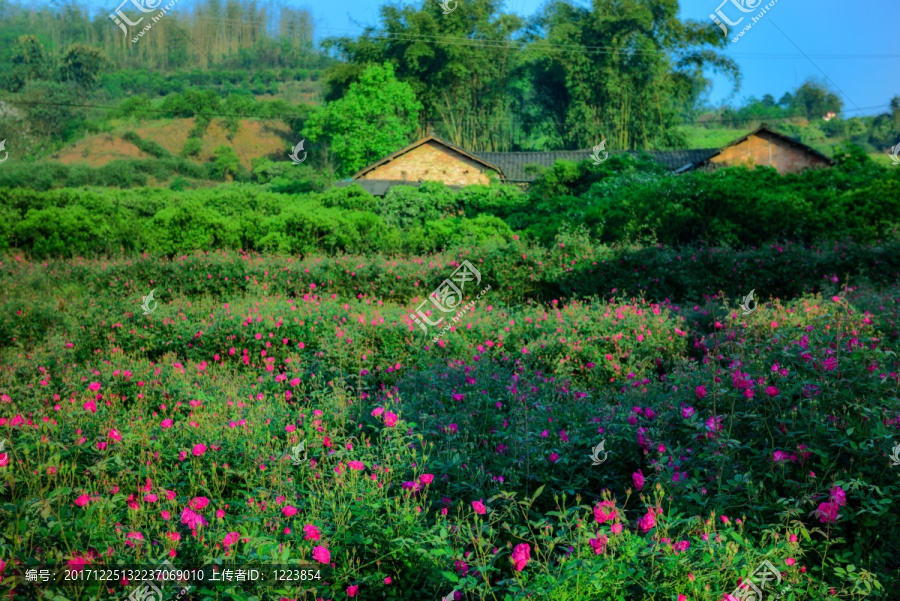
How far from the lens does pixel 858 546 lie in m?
2.73

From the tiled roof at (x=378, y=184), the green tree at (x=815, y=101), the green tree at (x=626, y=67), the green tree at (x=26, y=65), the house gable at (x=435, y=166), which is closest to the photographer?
the tiled roof at (x=378, y=184)

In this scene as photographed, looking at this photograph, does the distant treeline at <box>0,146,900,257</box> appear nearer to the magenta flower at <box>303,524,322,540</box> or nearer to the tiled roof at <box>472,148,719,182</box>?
the magenta flower at <box>303,524,322,540</box>

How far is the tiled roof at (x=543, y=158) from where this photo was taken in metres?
31.8

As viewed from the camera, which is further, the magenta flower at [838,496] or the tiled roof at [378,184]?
the tiled roof at [378,184]

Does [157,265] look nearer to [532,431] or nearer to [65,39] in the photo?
[532,431]

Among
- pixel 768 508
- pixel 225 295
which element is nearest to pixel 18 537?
pixel 768 508

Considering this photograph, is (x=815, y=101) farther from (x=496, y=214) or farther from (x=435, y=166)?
(x=496, y=214)

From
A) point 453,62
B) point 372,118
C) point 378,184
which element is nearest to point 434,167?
point 378,184

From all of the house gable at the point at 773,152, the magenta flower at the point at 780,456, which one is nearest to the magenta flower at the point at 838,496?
the magenta flower at the point at 780,456

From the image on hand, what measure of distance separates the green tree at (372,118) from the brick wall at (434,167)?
1237 centimetres

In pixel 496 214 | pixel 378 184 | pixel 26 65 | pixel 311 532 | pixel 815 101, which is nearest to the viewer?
pixel 311 532

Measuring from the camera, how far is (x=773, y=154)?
2730cm

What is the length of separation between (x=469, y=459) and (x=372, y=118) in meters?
39.4

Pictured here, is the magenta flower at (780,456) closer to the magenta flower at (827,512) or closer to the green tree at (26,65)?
the magenta flower at (827,512)
